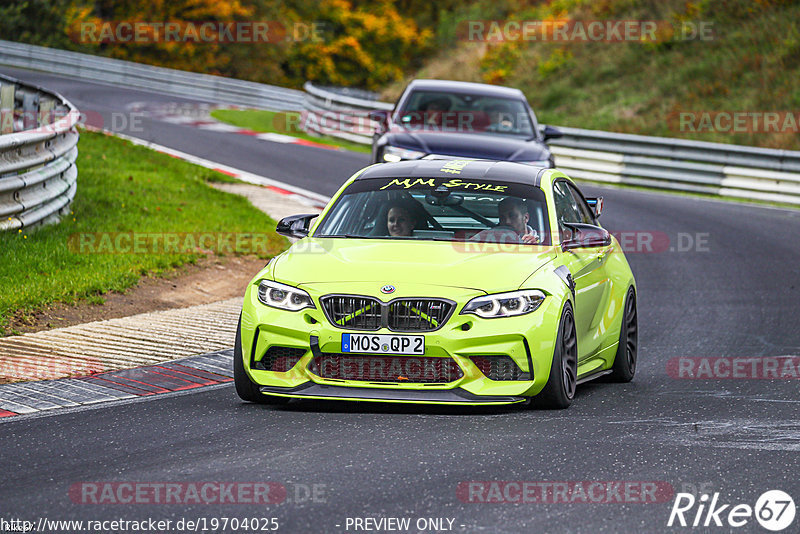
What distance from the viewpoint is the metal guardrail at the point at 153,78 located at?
40.4m

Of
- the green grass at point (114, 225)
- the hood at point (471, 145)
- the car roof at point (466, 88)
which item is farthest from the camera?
the car roof at point (466, 88)

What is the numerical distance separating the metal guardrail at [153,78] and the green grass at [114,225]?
18.1 metres

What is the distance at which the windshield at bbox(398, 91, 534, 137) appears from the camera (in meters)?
17.5

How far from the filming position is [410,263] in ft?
25.8

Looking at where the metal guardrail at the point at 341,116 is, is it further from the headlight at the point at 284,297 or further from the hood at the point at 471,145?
the headlight at the point at 284,297

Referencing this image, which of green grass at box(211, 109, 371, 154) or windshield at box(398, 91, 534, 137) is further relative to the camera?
green grass at box(211, 109, 371, 154)

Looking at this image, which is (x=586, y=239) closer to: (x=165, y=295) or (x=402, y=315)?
(x=402, y=315)

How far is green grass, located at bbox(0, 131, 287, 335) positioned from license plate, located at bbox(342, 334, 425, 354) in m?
3.72

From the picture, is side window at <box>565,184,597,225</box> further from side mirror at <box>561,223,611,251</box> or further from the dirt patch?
the dirt patch

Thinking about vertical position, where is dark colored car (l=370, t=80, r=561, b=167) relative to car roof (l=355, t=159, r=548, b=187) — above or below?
below

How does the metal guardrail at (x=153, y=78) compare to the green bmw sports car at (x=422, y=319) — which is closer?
the green bmw sports car at (x=422, y=319)

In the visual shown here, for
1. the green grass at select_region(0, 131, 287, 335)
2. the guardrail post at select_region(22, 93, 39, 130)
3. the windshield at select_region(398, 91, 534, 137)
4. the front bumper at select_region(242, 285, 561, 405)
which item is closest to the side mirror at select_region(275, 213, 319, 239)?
the front bumper at select_region(242, 285, 561, 405)

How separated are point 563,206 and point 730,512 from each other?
13.1 ft

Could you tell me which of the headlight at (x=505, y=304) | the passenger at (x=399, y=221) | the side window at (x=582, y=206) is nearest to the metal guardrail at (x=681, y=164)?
the side window at (x=582, y=206)
